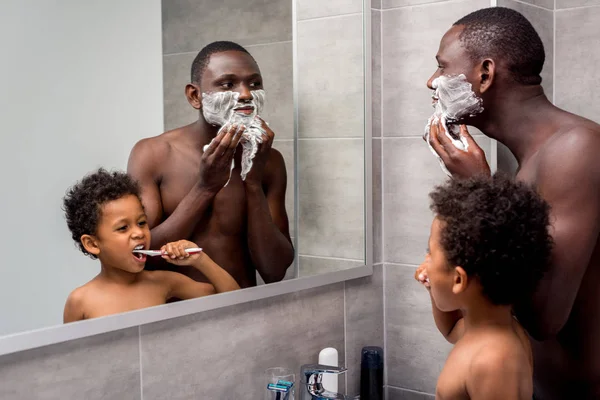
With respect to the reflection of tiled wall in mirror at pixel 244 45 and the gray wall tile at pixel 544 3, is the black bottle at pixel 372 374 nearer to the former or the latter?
the reflection of tiled wall in mirror at pixel 244 45

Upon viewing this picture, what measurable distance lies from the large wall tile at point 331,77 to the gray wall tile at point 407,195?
0.12 metres

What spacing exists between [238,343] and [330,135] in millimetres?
514

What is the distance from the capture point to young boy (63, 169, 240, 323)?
42.1 inches

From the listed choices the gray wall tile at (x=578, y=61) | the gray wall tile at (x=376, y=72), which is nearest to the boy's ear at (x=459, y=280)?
the gray wall tile at (x=376, y=72)

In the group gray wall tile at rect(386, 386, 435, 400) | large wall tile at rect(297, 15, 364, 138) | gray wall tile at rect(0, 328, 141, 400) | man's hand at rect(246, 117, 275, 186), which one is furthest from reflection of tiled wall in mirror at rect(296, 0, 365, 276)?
gray wall tile at rect(0, 328, 141, 400)

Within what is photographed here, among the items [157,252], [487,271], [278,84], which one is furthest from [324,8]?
[487,271]

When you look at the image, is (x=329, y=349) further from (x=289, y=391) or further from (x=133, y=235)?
(x=133, y=235)

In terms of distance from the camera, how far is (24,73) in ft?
3.26

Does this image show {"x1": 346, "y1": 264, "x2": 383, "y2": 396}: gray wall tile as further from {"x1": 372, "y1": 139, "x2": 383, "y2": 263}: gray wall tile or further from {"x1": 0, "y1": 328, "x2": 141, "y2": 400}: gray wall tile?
{"x1": 0, "y1": 328, "x2": 141, "y2": 400}: gray wall tile

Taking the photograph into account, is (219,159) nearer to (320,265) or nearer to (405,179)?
(320,265)

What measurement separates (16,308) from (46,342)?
0.07 metres

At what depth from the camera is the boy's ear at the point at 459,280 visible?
1.01 metres

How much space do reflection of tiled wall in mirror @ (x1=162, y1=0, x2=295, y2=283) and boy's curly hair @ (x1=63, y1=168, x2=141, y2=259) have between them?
0.46 ft

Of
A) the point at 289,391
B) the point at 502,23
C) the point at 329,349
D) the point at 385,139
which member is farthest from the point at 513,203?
the point at 385,139
